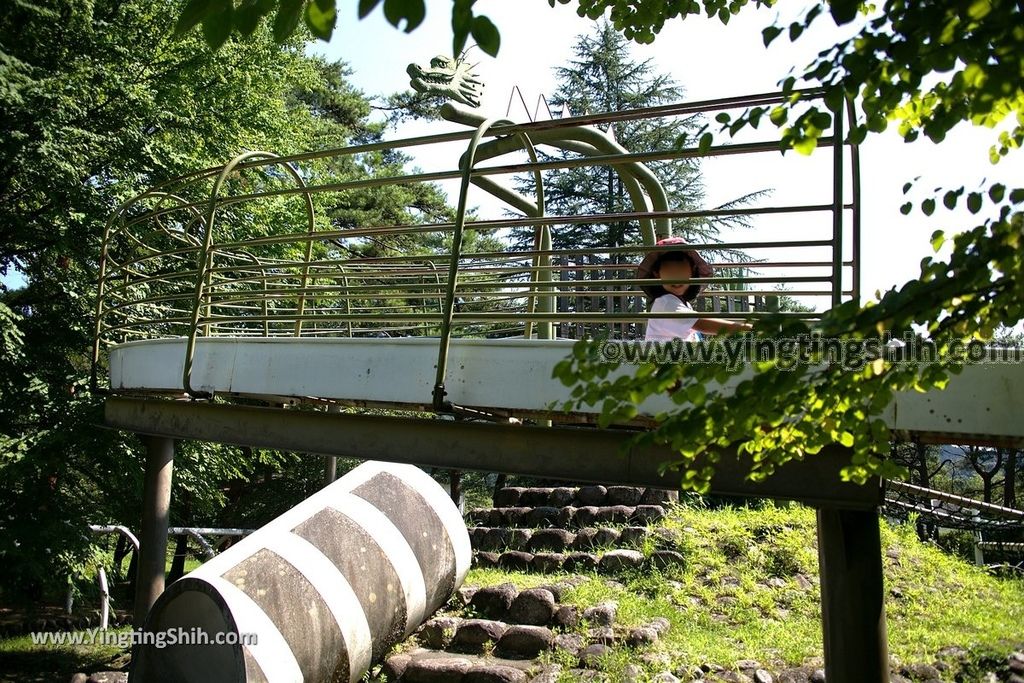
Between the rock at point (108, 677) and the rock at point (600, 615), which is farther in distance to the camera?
the rock at point (108, 677)

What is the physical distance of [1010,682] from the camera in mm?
7098

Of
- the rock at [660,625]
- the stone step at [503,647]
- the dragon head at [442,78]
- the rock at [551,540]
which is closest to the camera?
the dragon head at [442,78]

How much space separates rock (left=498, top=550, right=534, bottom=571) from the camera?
10.6 metres

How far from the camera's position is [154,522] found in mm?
7641

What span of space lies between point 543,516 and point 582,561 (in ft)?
5.80

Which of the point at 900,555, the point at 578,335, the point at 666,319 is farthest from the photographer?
the point at 900,555

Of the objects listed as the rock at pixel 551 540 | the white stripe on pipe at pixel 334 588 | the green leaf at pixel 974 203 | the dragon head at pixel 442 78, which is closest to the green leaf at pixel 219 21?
the green leaf at pixel 974 203

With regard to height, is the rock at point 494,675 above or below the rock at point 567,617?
below

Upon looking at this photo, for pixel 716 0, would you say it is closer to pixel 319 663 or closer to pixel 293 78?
pixel 319 663

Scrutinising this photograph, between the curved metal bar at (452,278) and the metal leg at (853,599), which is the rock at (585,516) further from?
the metal leg at (853,599)

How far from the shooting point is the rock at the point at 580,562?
396 inches

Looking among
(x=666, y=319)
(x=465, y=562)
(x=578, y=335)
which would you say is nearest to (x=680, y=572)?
(x=465, y=562)

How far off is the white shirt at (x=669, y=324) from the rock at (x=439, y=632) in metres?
5.01

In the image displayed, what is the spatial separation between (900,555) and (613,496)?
3.70 metres
